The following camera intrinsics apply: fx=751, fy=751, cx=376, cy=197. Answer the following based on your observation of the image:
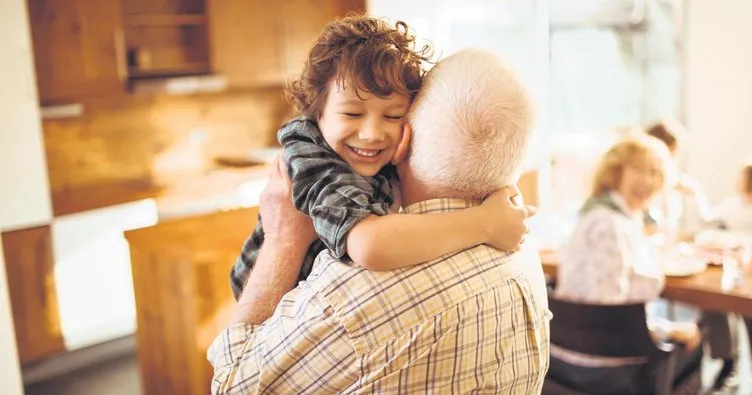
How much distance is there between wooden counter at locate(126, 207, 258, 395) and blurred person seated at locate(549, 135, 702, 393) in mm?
1174

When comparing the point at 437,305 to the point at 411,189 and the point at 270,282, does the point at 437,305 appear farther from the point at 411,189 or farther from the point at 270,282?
the point at 270,282

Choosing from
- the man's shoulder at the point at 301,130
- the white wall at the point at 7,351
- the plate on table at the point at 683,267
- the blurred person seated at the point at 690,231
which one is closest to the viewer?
the man's shoulder at the point at 301,130

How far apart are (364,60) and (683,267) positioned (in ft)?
6.78

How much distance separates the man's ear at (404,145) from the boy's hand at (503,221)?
14 centimetres

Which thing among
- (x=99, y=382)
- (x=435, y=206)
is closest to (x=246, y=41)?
(x=99, y=382)

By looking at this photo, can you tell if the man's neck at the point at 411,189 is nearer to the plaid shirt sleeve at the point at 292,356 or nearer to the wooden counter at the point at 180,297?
the plaid shirt sleeve at the point at 292,356

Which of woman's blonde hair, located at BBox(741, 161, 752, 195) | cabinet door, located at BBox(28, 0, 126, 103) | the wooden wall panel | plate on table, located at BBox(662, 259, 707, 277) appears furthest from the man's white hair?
cabinet door, located at BBox(28, 0, 126, 103)

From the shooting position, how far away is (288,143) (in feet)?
4.05

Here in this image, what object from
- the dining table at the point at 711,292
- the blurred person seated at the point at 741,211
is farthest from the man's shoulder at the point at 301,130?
the blurred person seated at the point at 741,211

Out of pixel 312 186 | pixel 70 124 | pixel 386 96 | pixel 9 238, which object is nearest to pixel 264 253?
pixel 312 186

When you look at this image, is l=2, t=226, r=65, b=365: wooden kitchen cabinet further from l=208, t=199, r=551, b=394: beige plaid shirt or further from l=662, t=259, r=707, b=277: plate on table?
l=208, t=199, r=551, b=394: beige plaid shirt

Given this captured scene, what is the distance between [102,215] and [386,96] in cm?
342

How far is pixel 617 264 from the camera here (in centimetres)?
254

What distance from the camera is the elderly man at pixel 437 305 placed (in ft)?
3.25
